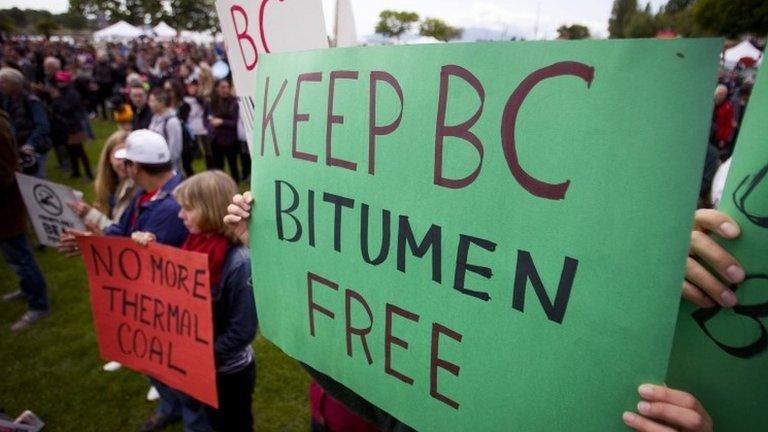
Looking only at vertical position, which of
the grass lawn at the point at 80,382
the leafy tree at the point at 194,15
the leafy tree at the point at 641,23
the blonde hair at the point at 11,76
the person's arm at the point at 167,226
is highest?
the leafy tree at the point at 194,15

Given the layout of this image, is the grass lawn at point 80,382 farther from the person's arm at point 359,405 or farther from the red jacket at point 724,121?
the red jacket at point 724,121

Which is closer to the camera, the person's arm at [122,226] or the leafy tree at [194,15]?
the person's arm at [122,226]

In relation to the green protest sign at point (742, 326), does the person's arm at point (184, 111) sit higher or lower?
lower

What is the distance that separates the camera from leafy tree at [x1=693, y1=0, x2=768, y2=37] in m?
25.9

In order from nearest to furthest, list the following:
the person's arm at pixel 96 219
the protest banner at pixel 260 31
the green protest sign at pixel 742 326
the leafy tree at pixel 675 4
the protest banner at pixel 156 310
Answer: the green protest sign at pixel 742 326, the protest banner at pixel 260 31, the protest banner at pixel 156 310, the person's arm at pixel 96 219, the leafy tree at pixel 675 4

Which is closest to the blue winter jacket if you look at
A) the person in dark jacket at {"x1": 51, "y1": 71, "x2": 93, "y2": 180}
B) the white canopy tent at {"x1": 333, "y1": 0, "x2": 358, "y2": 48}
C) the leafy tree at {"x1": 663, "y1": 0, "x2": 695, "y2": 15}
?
the white canopy tent at {"x1": 333, "y1": 0, "x2": 358, "y2": 48}

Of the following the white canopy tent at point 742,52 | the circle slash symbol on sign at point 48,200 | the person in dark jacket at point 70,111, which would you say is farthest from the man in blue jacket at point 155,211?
the white canopy tent at point 742,52

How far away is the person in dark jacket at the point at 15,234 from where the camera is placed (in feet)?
11.3

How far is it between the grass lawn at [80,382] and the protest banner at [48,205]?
1.00 meters

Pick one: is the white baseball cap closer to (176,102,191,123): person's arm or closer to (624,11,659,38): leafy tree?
(176,102,191,123): person's arm

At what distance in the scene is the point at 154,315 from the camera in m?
1.99

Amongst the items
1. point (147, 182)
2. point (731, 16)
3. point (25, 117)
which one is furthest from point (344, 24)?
point (731, 16)

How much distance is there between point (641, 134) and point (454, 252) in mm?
397

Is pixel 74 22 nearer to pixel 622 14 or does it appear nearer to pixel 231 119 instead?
pixel 622 14
